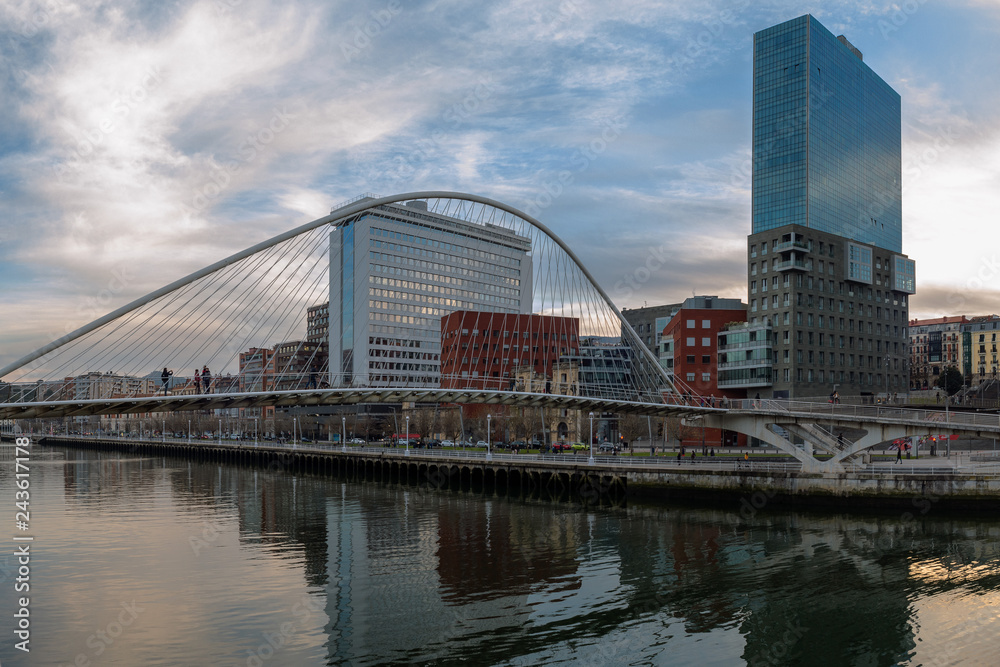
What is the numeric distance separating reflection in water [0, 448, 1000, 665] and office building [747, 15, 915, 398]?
49722mm

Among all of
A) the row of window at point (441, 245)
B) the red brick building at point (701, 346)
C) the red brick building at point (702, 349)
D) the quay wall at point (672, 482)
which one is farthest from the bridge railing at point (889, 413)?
the row of window at point (441, 245)

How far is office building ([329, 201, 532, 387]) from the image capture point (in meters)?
156

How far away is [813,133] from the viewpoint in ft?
406

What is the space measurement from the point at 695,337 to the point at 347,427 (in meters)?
64.2

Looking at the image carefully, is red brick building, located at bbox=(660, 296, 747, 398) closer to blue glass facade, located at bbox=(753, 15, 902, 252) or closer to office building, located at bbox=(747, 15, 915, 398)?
office building, located at bbox=(747, 15, 915, 398)

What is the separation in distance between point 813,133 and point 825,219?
14162mm

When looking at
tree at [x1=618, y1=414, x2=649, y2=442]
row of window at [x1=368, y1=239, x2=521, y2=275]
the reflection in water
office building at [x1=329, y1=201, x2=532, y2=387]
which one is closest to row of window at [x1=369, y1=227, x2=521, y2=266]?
row of window at [x1=368, y1=239, x2=521, y2=275]

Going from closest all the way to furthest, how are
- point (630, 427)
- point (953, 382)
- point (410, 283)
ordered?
1. point (630, 427)
2. point (953, 382)
3. point (410, 283)

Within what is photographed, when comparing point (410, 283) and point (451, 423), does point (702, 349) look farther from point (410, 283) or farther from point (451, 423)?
point (410, 283)

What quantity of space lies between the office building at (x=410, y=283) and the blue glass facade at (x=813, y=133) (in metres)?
59.9

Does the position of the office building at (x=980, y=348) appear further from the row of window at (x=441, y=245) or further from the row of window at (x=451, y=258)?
the row of window at (x=441, y=245)

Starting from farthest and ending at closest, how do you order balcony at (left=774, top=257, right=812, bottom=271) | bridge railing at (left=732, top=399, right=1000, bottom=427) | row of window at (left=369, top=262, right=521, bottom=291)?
row of window at (left=369, top=262, right=521, bottom=291) < balcony at (left=774, top=257, right=812, bottom=271) < bridge railing at (left=732, top=399, right=1000, bottom=427)

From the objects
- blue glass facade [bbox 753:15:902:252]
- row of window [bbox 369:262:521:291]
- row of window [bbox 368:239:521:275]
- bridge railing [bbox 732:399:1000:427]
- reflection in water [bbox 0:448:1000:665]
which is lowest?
reflection in water [bbox 0:448:1000:665]

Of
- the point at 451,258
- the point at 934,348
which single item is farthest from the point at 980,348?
the point at 451,258
